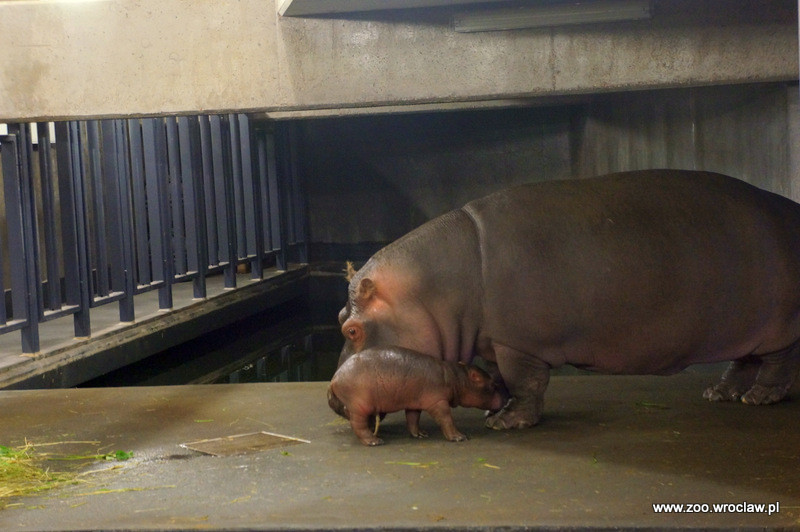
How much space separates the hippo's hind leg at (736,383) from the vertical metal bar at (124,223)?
17.2 feet

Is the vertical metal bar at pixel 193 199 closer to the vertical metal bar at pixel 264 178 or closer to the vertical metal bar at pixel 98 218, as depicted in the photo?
the vertical metal bar at pixel 98 218

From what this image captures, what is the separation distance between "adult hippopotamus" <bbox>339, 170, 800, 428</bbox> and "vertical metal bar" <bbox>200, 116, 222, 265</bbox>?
6649 mm

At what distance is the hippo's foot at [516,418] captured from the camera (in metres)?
4.55

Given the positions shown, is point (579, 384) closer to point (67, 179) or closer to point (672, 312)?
point (672, 312)

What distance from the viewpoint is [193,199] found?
10.4m

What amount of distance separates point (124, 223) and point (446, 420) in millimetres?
5155

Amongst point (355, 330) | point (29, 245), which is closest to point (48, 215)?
point (29, 245)

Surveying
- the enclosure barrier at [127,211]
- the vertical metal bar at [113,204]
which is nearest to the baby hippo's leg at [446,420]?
the enclosure barrier at [127,211]

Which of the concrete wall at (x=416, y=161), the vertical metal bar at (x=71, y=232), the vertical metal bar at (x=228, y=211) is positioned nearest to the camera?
the vertical metal bar at (x=71, y=232)

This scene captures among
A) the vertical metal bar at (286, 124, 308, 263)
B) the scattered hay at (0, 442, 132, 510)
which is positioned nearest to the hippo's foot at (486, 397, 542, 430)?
the scattered hay at (0, 442, 132, 510)

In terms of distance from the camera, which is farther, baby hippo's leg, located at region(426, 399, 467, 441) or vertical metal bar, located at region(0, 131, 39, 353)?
vertical metal bar, located at region(0, 131, 39, 353)

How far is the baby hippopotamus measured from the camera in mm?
4164

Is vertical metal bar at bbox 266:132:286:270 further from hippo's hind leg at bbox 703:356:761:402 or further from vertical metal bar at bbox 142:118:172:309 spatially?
hippo's hind leg at bbox 703:356:761:402

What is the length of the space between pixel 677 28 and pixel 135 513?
390cm
